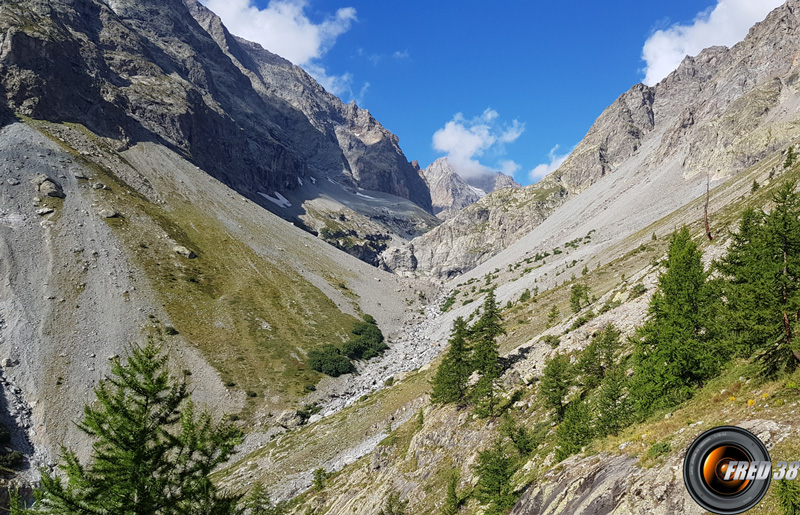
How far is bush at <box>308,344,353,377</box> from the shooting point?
73.2 meters

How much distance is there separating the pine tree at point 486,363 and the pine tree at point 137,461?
64.1 feet

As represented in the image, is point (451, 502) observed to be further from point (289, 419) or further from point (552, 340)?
point (289, 419)

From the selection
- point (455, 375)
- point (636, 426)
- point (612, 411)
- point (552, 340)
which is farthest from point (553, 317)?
point (636, 426)

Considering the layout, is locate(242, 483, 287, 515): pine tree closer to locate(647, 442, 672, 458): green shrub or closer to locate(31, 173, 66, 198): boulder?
locate(647, 442, 672, 458): green shrub

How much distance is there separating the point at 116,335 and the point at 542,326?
64.7 metres

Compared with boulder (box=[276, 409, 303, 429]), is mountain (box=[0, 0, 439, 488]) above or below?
above

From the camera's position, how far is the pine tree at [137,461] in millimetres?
11542

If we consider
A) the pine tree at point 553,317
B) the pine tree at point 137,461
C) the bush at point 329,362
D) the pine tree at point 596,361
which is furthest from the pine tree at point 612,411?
the bush at point 329,362

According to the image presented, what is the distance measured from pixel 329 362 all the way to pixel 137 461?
63.8 metres

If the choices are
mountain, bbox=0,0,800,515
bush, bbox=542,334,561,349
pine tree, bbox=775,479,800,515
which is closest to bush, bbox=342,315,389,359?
mountain, bbox=0,0,800,515

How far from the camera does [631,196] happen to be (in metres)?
118

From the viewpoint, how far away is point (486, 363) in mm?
34031

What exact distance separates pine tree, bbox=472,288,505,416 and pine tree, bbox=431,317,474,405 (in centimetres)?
95

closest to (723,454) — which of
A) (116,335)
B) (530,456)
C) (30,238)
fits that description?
(530,456)
